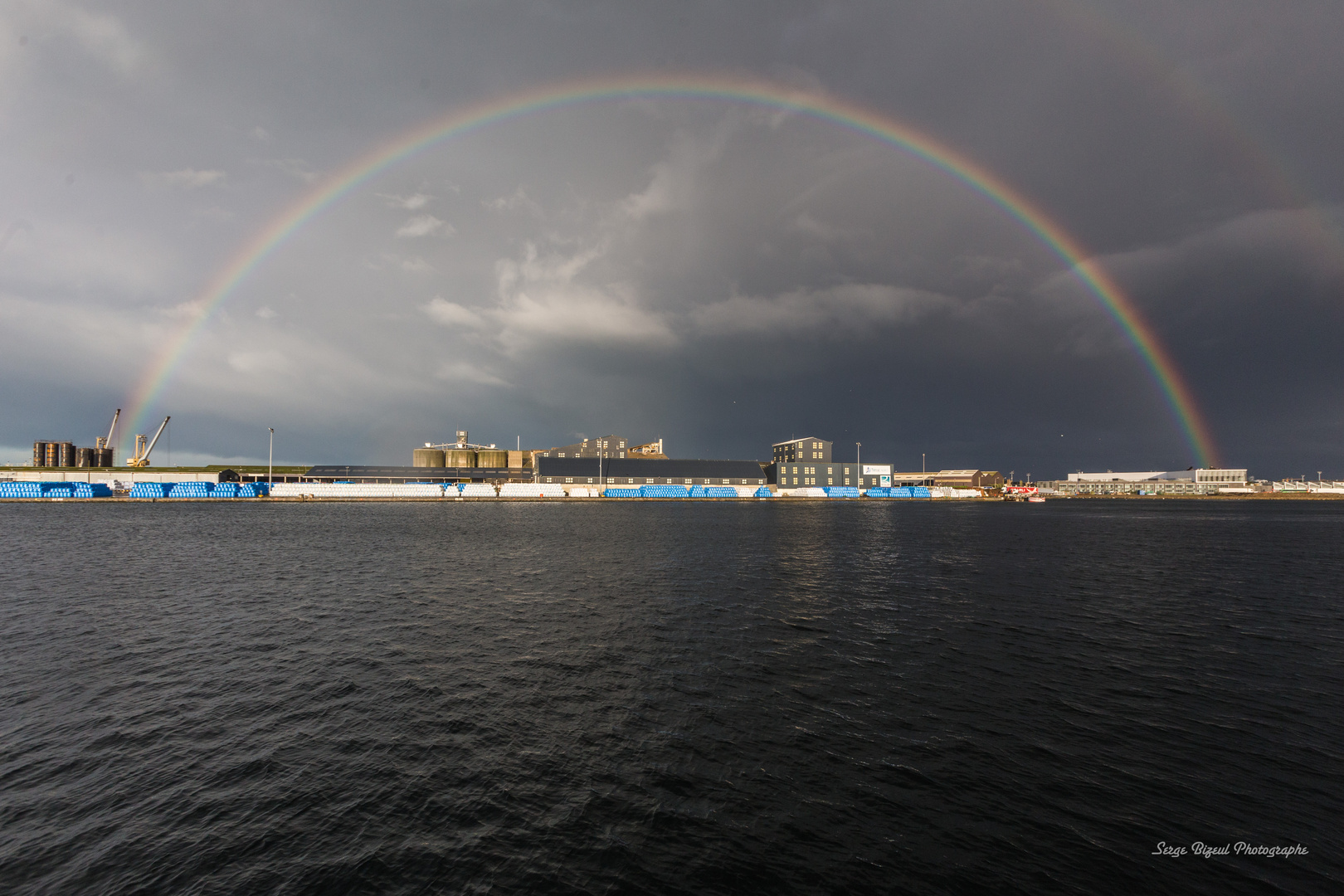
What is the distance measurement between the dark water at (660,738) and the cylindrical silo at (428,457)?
155m

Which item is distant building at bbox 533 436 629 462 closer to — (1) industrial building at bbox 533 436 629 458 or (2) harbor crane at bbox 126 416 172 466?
(1) industrial building at bbox 533 436 629 458

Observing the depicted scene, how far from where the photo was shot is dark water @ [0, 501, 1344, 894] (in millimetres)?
9305

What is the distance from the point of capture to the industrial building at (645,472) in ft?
Result: 484

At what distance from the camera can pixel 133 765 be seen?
40.8 feet

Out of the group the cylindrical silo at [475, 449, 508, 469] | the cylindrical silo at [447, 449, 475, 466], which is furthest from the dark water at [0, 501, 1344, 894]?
the cylindrical silo at [475, 449, 508, 469]

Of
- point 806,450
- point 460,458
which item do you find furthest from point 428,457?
point 806,450

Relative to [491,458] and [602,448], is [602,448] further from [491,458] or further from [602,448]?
[491,458]

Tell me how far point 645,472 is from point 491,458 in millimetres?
70704

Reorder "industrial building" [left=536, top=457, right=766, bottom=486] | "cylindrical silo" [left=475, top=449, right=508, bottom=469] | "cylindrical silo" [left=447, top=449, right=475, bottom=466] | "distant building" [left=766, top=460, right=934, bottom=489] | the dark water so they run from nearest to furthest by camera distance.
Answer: the dark water
"industrial building" [left=536, top=457, right=766, bottom=486]
"distant building" [left=766, top=460, right=934, bottom=489]
"cylindrical silo" [left=447, top=449, right=475, bottom=466]
"cylindrical silo" [left=475, top=449, right=508, bottom=469]

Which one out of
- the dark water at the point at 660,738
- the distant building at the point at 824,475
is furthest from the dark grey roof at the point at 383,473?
the dark water at the point at 660,738

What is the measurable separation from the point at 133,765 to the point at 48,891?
477cm

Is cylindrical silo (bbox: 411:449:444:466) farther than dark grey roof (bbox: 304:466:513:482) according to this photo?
Yes

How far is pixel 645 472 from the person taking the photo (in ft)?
500

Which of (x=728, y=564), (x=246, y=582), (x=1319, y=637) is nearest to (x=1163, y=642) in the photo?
(x=1319, y=637)
